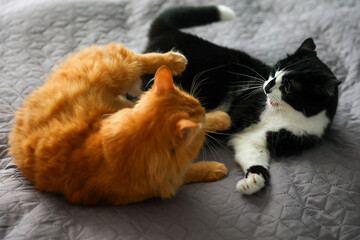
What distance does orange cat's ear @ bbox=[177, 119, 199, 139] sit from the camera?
3.17 ft

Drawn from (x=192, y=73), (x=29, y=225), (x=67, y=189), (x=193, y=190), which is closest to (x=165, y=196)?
(x=193, y=190)

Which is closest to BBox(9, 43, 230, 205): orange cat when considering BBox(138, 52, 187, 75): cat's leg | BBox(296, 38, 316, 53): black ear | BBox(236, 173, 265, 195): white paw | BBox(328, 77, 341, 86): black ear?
BBox(236, 173, 265, 195): white paw

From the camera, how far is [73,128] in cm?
117

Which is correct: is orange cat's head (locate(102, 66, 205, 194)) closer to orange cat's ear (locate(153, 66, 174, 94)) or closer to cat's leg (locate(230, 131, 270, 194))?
orange cat's ear (locate(153, 66, 174, 94))

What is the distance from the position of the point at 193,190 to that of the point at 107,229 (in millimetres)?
386

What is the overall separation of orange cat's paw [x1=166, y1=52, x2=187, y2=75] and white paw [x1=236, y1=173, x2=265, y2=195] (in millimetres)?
645

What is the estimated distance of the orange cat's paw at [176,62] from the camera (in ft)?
5.13

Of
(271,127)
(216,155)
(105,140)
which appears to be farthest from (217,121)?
(105,140)

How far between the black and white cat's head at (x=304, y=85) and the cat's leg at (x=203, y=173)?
1.54 ft

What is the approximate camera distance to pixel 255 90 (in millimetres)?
1699

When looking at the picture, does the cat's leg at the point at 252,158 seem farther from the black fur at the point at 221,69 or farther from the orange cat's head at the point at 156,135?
the orange cat's head at the point at 156,135

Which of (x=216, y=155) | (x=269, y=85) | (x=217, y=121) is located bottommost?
(x=216, y=155)

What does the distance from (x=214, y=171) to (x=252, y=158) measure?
213mm

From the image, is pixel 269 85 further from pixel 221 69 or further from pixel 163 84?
pixel 163 84
